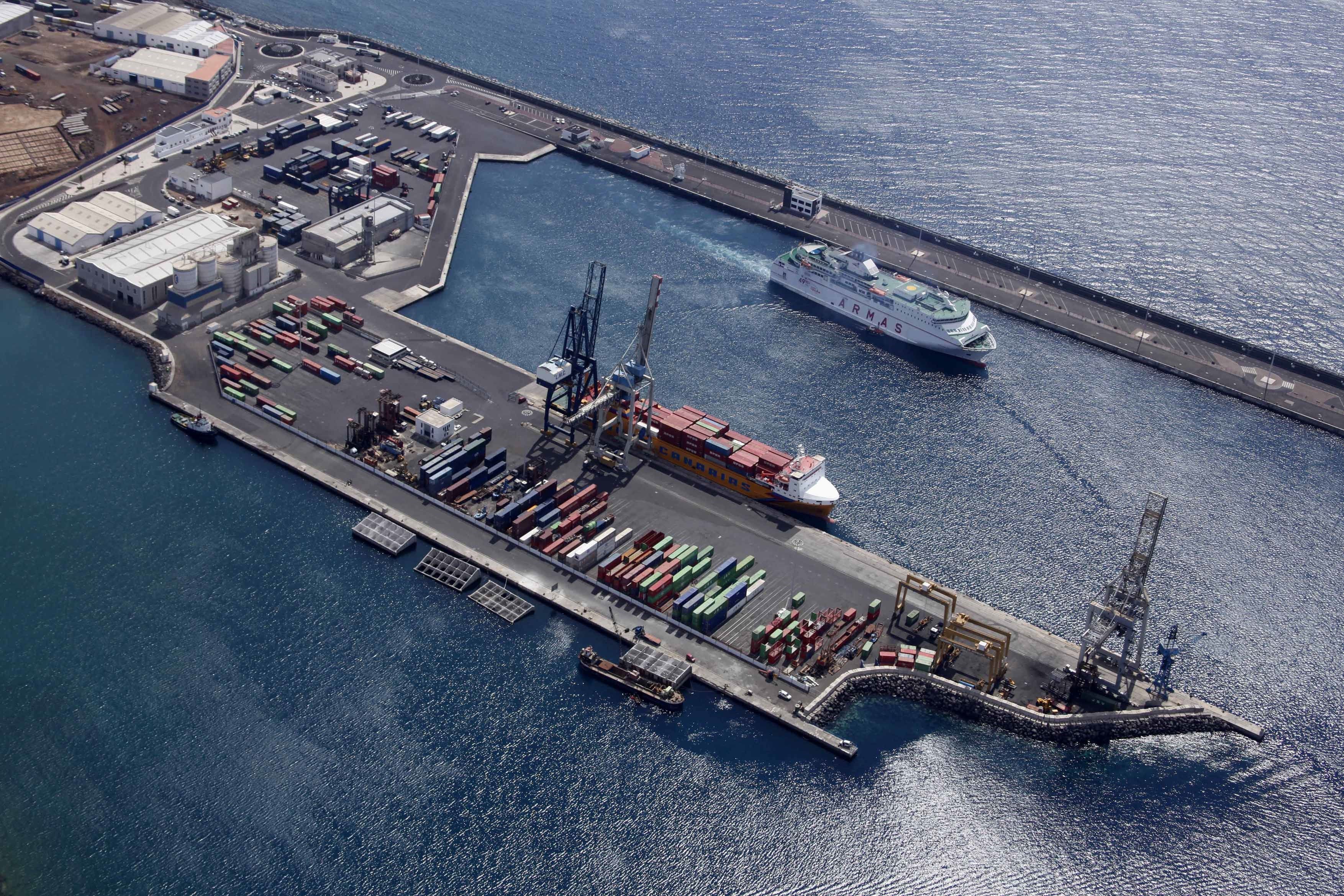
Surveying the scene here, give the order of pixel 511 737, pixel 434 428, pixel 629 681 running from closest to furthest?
pixel 511 737, pixel 629 681, pixel 434 428

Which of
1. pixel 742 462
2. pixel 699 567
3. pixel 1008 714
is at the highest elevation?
pixel 742 462

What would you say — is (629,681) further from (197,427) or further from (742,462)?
(197,427)

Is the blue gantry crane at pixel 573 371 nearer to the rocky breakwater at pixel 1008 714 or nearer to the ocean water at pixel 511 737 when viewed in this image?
the ocean water at pixel 511 737

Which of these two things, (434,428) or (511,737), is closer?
(511,737)

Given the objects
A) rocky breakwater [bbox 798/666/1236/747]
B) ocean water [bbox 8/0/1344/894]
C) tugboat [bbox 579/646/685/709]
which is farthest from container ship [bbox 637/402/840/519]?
tugboat [bbox 579/646/685/709]

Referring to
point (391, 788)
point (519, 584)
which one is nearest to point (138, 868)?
point (391, 788)

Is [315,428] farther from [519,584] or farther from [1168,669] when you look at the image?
[1168,669]

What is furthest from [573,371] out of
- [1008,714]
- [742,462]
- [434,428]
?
[1008,714]
